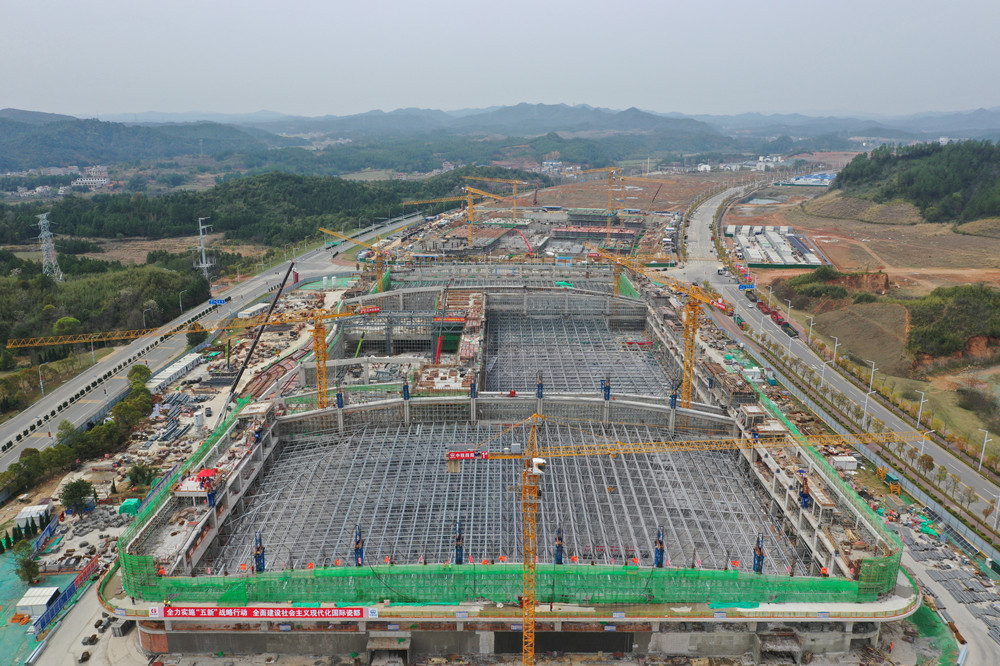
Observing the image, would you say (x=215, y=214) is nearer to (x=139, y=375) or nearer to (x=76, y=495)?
(x=139, y=375)

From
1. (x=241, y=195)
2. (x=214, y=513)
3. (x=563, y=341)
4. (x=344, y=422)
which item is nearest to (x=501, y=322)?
(x=563, y=341)

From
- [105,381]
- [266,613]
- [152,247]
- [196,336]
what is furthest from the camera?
[152,247]

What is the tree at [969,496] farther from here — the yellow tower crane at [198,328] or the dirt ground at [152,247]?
the dirt ground at [152,247]

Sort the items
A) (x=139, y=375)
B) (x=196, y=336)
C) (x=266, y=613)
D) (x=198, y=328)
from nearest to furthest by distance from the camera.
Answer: (x=266, y=613)
(x=139, y=375)
(x=196, y=336)
(x=198, y=328)

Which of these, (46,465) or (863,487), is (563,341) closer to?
(863,487)

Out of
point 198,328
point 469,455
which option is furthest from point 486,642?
point 198,328

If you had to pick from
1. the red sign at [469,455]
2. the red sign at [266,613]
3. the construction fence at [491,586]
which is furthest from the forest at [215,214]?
the red sign at [266,613]

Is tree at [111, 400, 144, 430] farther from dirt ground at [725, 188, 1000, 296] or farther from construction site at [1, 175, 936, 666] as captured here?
dirt ground at [725, 188, 1000, 296]
